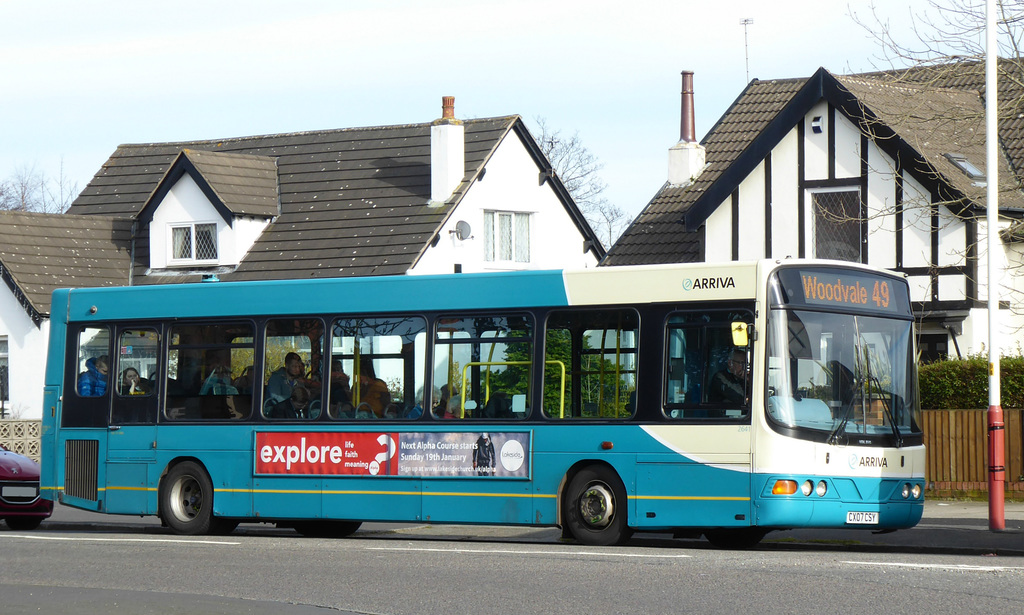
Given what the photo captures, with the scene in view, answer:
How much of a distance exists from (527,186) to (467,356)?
2318 centimetres

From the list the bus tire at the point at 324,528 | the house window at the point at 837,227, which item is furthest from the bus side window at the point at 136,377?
the house window at the point at 837,227

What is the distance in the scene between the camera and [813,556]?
513 inches

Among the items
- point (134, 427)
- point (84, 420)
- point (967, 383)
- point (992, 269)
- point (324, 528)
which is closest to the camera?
point (992, 269)

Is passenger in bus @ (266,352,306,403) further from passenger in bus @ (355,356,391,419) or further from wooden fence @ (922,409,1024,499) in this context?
wooden fence @ (922,409,1024,499)

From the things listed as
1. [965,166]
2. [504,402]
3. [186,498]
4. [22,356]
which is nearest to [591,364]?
[504,402]

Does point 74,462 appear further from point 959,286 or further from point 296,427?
point 959,286

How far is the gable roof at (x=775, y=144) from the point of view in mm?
26281

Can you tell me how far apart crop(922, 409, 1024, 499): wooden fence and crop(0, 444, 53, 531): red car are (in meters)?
12.4

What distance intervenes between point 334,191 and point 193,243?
11.9 ft

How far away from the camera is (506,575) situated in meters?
11.8

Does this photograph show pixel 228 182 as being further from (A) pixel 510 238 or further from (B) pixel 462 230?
(A) pixel 510 238

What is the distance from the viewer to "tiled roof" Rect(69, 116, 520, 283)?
34188 millimetres

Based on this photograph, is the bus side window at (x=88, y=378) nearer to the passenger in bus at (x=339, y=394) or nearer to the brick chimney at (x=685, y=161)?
the passenger in bus at (x=339, y=394)

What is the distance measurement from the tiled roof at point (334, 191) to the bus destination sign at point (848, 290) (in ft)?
62.9
